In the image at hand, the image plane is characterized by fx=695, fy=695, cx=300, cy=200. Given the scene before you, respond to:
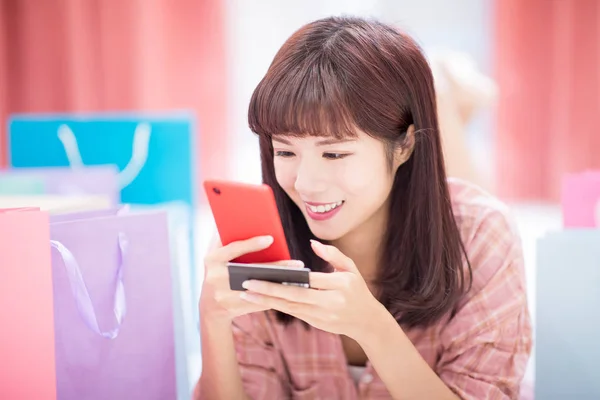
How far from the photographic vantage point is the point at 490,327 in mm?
1182

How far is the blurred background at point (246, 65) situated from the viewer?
4805 mm

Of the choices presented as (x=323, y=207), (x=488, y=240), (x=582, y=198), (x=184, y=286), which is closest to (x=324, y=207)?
(x=323, y=207)

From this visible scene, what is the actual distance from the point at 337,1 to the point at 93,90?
1909mm

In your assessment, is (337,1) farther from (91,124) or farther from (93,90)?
(91,124)

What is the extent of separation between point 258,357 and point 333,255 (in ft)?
1.25

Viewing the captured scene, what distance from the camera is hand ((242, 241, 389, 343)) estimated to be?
985 millimetres

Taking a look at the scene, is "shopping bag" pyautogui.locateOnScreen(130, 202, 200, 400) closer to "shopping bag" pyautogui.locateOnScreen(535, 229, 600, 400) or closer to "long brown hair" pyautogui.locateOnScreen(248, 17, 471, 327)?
"long brown hair" pyautogui.locateOnScreen(248, 17, 471, 327)

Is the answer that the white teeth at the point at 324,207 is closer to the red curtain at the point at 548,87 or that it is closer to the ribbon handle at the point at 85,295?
the ribbon handle at the point at 85,295

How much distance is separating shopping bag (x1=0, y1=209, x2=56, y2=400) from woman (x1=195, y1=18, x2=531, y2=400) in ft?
0.81

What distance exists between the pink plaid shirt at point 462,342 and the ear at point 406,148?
17 centimetres

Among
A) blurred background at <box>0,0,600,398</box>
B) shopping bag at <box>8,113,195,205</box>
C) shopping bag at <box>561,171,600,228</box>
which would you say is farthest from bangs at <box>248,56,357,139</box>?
blurred background at <box>0,0,600,398</box>

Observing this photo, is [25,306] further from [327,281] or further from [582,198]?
[582,198]

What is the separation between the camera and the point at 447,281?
1239 mm

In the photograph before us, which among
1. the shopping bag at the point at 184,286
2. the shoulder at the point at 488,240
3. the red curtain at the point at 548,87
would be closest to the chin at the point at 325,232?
the shoulder at the point at 488,240
